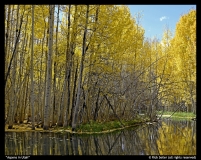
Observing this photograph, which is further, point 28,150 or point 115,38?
point 115,38

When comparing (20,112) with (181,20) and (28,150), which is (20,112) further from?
(181,20)

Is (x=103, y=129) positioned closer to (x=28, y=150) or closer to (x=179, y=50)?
(x=28, y=150)

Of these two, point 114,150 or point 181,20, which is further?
point 181,20

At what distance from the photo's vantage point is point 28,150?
18.9ft

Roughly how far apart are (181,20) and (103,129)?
12689 millimetres
